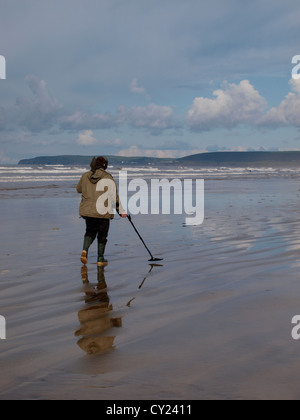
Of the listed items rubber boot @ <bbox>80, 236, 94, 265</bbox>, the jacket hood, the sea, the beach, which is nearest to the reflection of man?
the beach

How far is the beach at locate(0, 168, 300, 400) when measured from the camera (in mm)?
3566

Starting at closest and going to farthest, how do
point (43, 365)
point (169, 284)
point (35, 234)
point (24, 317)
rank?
point (43, 365)
point (24, 317)
point (169, 284)
point (35, 234)

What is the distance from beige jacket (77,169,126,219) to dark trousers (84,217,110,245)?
0.47 ft

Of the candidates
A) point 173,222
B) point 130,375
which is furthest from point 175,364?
point 173,222

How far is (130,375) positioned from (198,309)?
197 cm

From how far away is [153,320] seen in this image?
518 centimetres

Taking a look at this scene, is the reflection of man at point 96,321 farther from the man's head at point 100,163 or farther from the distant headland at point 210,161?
the distant headland at point 210,161

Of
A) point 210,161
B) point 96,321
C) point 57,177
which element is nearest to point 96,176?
point 96,321

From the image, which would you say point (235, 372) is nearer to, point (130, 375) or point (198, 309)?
point (130, 375)

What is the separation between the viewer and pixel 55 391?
3465mm

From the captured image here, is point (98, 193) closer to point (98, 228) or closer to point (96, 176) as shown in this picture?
point (96, 176)
